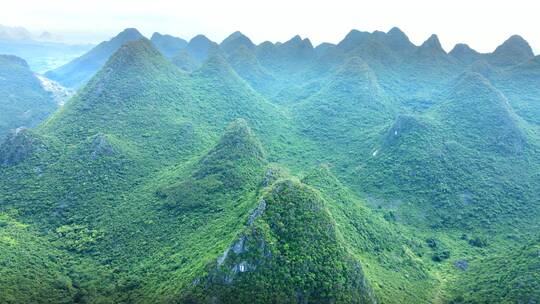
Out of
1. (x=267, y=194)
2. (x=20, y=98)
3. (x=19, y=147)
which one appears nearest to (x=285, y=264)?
(x=267, y=194)

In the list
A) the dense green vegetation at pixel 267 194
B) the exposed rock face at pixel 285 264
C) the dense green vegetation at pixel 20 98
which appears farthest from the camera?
the dense green vegetation at pixel 20 98

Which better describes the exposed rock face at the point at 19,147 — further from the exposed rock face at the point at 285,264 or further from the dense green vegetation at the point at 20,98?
Result: the exposed rock face at the point at 285,264

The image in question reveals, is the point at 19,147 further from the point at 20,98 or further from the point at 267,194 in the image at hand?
the point at 20,98

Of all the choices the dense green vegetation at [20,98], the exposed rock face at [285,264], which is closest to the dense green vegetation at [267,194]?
the exposed rock face at [285,264]

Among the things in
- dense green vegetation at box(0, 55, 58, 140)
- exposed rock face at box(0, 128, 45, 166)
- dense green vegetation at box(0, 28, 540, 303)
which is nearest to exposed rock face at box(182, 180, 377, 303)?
dense green vegetation at box(0, 28, 540, 303)

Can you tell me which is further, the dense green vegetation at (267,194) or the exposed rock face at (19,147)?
the exposed rock face at (19,147)

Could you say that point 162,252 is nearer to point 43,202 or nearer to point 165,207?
point 165,207

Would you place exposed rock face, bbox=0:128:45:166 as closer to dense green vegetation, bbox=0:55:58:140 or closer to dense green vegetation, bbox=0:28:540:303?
dense green vegetation, bbox=0:28:540:303

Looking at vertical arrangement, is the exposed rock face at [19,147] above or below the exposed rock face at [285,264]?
above
